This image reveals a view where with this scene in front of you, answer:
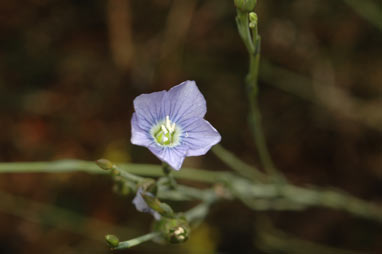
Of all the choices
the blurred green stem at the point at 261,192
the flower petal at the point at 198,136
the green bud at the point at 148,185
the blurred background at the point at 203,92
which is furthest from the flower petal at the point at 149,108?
the blurred background at the point at 203,92

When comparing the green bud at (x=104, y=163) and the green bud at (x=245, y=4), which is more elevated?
the green bud at (x=245, y=4)

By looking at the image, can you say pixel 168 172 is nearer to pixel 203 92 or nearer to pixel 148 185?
pixel 148 185

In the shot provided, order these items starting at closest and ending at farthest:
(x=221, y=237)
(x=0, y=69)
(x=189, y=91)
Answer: (x=189, y=91) → (x=221, y=237) → (x=0, y=69)

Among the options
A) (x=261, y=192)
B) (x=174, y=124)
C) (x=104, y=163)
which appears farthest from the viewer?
(x=261, y=192)

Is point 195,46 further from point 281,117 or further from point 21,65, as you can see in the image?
point 21,65

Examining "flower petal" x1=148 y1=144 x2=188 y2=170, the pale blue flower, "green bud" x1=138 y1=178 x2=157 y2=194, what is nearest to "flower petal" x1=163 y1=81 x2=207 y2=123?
the pale blue flower

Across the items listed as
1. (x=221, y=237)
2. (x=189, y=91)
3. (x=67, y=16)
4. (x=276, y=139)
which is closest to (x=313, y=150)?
(x=276, y=139)

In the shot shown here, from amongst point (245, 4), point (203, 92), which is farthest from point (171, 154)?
point (203, 92)

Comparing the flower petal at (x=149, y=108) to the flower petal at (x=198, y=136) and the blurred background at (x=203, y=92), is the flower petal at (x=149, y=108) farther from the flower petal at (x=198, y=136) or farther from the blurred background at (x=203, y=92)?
the blurred background at (x=203, y=92)
